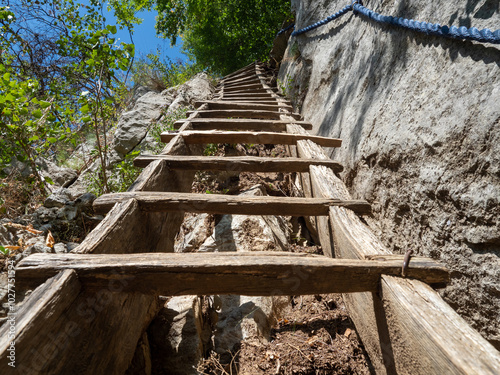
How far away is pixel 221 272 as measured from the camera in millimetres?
953

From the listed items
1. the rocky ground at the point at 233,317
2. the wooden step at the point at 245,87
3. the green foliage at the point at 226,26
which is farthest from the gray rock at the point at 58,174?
the green foliage at the point at 226,26

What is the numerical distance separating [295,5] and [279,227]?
4638 mm

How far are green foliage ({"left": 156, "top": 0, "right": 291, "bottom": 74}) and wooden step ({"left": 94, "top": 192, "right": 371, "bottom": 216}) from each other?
746 cm

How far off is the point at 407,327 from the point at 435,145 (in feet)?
2.74

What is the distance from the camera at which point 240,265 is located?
0.94 meters

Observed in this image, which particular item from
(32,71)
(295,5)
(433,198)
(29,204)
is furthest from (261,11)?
(433,198)

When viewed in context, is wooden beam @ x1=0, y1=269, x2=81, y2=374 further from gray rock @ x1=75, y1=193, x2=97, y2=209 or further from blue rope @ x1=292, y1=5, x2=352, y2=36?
blue rope @ x1=292, y1=5, x2=352, y2=36

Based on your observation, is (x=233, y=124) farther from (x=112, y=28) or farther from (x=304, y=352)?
(x=304, y=352)

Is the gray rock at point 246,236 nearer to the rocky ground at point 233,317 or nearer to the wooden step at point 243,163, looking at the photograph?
the rocky ground at point 233,317

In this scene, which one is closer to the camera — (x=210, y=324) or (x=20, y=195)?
(x=210, y=324)

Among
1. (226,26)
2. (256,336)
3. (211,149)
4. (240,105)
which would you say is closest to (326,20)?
(240,105)

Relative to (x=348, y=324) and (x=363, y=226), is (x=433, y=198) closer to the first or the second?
(x=363, y=226)

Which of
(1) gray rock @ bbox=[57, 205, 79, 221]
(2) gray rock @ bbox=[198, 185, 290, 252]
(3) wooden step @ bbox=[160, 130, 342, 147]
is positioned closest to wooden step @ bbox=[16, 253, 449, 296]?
(2) gray rock @ bbox=[198, 185, 290, 252]

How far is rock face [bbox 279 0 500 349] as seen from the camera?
1.03 m
